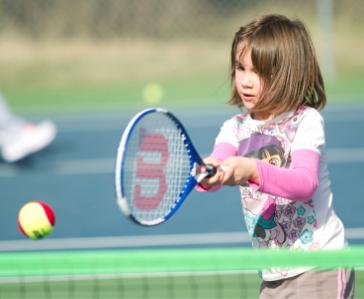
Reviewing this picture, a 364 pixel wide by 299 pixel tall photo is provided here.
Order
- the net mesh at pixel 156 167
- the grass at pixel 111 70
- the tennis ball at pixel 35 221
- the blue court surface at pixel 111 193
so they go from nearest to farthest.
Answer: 1. the net mesh at pixel 156 167
2. the tennis ball at pixel 35 221
3. the blue court surface at pixel 111 193
4. the grass at pixel 111 70

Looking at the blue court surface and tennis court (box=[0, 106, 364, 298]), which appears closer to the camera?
tennis court (box=[0, 106, 364, 298])

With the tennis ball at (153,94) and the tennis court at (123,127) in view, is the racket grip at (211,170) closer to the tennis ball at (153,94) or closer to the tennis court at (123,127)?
the tennis court at (123,127)

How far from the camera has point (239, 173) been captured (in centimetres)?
255

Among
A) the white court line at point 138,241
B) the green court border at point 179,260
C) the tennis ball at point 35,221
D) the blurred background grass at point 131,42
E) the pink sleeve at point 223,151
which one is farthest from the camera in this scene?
the blurred background grass at point 131,42

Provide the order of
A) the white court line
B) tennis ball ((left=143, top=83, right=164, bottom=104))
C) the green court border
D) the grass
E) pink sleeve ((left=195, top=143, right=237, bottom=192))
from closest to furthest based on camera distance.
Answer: the green court border, pink sleeve ((left=195, top=143, right=237, bottom=192)), the white court line, tennis ball ((left=143, top=83, right=164, bottom=104)), the grass

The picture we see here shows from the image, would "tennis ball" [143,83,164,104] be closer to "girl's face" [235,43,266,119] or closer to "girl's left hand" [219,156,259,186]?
"girl's face" [235,43,266,119]

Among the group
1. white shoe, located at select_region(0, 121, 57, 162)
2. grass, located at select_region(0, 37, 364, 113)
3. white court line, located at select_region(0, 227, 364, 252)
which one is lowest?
white court line, located at select_region(0, 227, 364, 252)

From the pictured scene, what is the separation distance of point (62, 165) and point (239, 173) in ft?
22.1

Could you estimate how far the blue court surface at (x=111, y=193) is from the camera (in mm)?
6164

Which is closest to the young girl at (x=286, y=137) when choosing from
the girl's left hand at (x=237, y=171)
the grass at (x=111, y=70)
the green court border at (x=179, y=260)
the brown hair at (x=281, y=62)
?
the brown hair at (x=281, y=62)

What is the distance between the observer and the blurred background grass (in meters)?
14.3

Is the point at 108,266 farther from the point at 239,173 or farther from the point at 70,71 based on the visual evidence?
the point at 70,71

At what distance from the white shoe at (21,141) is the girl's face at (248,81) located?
6496 mm

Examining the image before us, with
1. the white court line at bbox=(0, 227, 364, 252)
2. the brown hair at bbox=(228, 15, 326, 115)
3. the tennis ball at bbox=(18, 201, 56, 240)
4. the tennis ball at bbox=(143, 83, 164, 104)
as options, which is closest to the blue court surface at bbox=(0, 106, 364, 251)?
the white court line at bbox=(0, 227, 364, 252)
